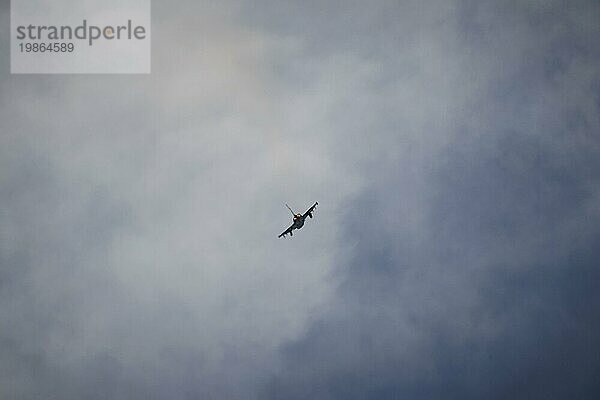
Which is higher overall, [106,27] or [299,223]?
[106,27]

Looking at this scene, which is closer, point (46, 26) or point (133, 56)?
point (46, 26)

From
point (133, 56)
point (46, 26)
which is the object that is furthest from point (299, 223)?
point (46, 26)

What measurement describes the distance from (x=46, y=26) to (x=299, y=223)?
70260 millimetres

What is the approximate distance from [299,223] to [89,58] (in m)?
63.3

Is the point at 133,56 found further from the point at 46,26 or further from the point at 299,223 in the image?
the point at 299,223

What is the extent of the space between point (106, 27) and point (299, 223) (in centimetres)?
5901

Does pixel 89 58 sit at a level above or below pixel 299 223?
above

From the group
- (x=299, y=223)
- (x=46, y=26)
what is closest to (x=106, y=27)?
(x=46, y=26)

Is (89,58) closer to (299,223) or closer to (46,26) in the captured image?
(46,26)

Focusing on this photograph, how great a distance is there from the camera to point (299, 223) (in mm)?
143000

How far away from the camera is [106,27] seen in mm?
139125

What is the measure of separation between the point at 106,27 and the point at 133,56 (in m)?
17.0

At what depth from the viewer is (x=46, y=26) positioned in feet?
468

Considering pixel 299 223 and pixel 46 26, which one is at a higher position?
pixel 46 26
